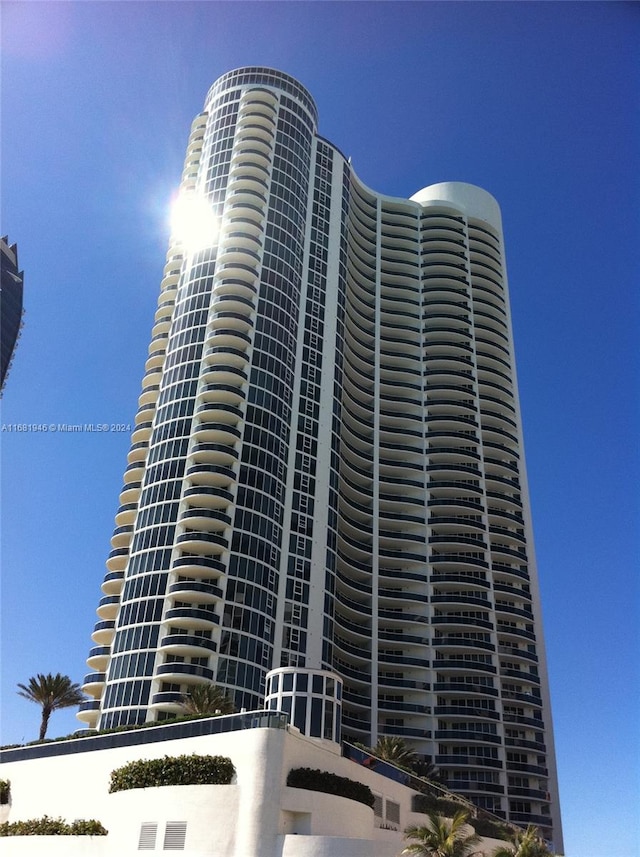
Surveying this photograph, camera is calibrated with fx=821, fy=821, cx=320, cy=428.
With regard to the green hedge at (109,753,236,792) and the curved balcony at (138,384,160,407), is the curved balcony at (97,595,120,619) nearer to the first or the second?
the curved balcony at (138,384,160,407)

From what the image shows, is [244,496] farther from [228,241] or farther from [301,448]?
[228,241]

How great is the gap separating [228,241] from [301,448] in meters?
28.5

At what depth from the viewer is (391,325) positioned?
130 meters

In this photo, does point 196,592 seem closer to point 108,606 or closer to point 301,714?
point 108,606

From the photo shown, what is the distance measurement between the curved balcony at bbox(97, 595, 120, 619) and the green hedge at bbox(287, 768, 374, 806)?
4503 centimetres

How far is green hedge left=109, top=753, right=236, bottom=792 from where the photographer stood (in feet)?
138

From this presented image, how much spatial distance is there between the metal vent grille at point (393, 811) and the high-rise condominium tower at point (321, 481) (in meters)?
27.4

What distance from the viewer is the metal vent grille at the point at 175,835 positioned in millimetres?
39625

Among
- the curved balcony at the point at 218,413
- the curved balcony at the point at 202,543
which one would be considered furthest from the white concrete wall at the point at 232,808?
the curved balcony at the point at 218,413

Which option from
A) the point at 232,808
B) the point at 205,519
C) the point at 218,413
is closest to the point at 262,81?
the point at 218,413

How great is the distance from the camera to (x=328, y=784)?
43.9 metres

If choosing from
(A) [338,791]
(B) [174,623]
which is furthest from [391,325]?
(A) [338,791]

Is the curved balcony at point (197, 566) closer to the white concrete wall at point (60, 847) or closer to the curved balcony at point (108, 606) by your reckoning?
the curved balcony at point (108, 606)

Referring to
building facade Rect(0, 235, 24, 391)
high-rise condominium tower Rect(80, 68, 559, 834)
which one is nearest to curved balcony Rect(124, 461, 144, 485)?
high-rise condominium tower Rect(80, 68, 559, 834)
